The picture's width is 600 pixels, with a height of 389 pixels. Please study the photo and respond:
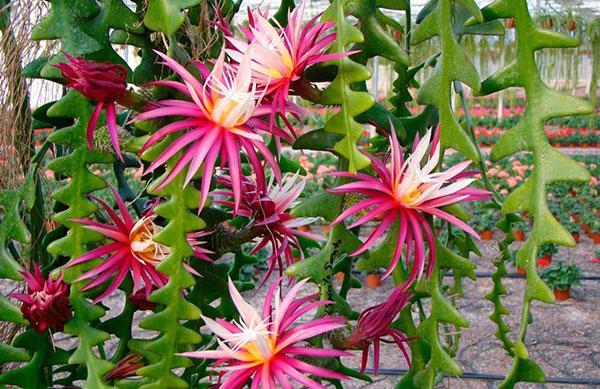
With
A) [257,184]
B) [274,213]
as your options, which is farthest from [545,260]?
[257,184]

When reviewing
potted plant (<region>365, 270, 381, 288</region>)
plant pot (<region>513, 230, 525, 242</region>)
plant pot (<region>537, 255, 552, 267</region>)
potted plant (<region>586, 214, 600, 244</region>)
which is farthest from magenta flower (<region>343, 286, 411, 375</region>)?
potted plant (<region>586, 214, 600, 244</region>)

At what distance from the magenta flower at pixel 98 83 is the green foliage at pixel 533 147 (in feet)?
0.81

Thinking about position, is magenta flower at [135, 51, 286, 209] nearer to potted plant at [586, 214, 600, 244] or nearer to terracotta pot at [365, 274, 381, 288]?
terracotta pot at [365, 274, 381, 288]

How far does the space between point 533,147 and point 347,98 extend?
0.12 metres

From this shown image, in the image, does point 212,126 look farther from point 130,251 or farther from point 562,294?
point 562,294

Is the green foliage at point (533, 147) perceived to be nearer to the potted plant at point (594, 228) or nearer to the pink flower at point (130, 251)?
the pink flower at point (130, 251)

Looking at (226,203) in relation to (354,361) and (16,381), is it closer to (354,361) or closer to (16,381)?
(16,381)

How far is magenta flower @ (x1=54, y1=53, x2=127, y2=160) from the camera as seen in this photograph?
42 cm

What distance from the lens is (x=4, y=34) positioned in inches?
25.4

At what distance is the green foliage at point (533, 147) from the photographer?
15.8 inches

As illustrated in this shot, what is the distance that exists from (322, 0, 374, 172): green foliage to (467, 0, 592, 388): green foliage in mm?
94

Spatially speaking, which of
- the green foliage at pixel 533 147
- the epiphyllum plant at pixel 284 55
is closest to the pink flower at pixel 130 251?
the epiphyllum plant at pixel 284 55

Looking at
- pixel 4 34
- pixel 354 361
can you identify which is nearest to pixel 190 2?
pixel 4 34

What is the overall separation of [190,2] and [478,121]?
9.87 m
